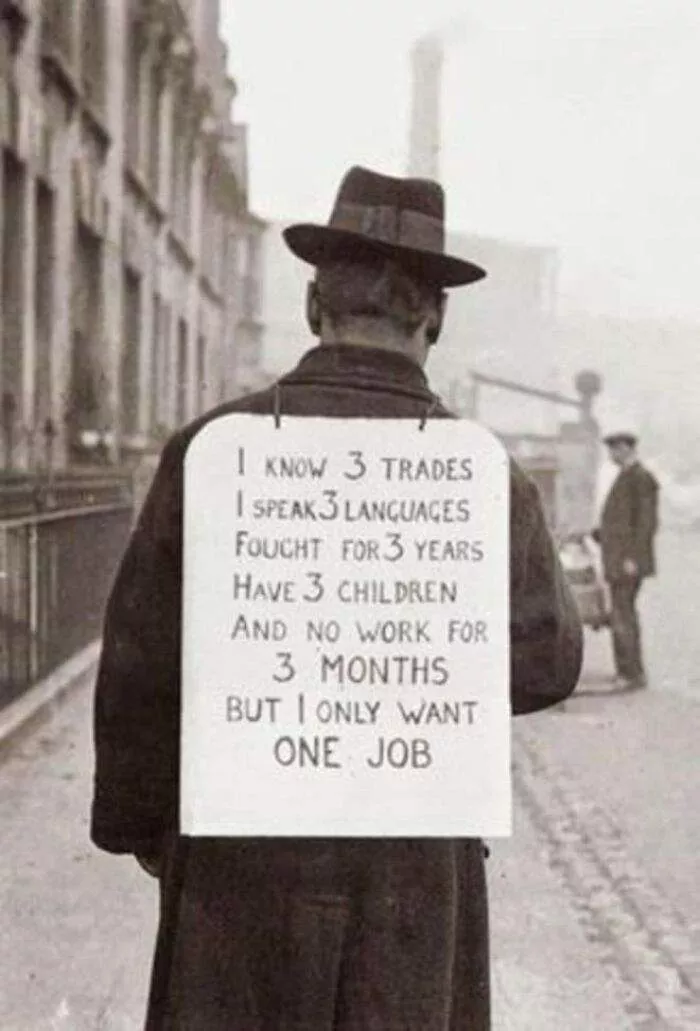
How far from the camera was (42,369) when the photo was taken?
568 inches

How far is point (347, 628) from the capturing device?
2.91 metres

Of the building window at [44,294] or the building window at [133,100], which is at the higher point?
the building window at [133,100]

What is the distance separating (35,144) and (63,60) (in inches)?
52.7

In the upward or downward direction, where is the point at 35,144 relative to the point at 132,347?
upward

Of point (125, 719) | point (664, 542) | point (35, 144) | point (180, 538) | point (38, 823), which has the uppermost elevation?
point (35, 144)

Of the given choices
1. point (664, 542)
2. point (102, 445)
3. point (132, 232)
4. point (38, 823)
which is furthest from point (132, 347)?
point (664, 542)

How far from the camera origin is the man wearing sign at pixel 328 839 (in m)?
2.94

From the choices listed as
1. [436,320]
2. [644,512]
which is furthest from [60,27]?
[436,320]

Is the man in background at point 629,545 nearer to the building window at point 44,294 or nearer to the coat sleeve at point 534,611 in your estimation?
the building window at point 44,294

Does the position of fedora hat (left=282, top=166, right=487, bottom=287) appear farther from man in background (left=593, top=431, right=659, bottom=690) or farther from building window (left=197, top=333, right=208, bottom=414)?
building window (left=197, top=333, right=208, bottom=414)

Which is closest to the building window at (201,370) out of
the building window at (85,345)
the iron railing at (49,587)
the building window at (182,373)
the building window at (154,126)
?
the building window at (182,373)

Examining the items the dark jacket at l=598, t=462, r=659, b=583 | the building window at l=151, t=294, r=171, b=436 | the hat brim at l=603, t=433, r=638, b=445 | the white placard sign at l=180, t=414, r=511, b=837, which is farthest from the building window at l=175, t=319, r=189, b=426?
the white placard sign at l=180, t=414, r=511, b=837

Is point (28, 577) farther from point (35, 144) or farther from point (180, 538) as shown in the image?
point (180, 538)

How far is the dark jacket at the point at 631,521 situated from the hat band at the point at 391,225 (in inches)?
392
